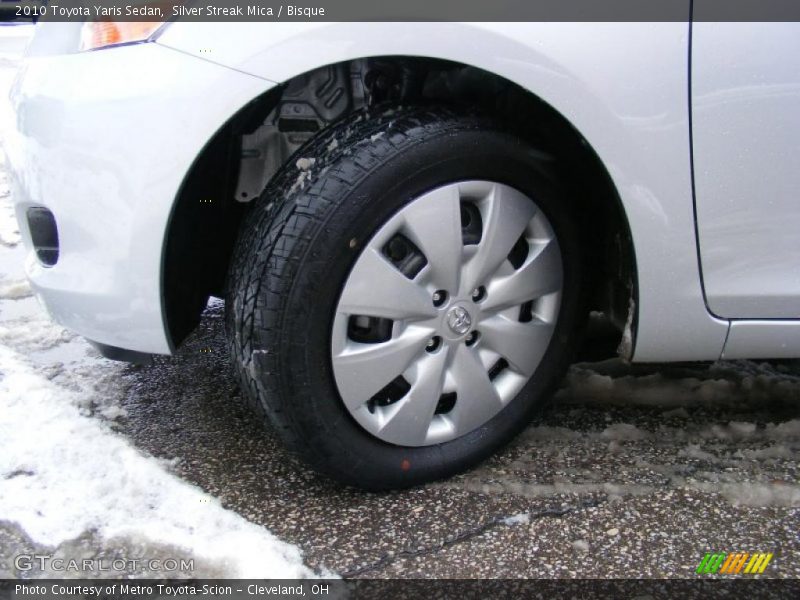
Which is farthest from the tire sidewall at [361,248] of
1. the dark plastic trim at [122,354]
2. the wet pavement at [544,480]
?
the dark plastic trim at [122,354]

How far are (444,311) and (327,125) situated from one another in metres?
0.52

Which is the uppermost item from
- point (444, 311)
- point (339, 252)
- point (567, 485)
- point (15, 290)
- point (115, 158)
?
point (115, 158)

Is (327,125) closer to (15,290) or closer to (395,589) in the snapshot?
(395,589)

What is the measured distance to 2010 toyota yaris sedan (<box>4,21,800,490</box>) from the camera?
1563mm

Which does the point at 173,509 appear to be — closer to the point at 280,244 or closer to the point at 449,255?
the point at 280,244

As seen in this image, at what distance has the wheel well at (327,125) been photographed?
175 centimetres

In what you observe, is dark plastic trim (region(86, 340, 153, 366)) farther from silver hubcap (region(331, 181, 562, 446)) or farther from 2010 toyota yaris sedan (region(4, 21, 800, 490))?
silver hubcap (region(331, 181, 562, 446))

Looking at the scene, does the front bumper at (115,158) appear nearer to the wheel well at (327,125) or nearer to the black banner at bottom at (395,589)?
the wheel well at (327,125)

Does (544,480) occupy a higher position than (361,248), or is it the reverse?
(361,248)
